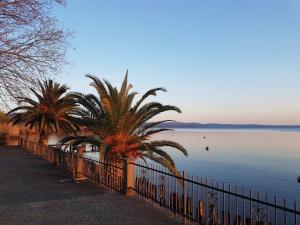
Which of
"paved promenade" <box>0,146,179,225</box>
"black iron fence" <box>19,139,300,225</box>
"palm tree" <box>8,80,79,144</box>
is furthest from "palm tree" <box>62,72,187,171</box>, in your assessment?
"palm tree" <box>8,80,79,144</box>

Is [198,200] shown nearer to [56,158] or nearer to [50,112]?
[56,158]

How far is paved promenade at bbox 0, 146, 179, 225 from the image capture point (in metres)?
8.49

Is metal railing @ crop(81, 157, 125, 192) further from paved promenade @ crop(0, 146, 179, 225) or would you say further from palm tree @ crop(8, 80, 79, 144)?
palm tree @ crop(8, 80, 79, 144)

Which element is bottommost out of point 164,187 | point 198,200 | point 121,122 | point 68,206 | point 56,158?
point 198,200

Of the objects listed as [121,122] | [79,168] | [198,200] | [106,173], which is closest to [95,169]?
[79,168]

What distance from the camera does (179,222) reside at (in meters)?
8.50

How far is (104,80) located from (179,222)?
10.2 meters

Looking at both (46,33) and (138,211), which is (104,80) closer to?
(46,33)

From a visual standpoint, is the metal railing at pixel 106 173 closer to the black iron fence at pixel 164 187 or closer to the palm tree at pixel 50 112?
the black iron fence at pixel 164 187

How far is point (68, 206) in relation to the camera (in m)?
9.97

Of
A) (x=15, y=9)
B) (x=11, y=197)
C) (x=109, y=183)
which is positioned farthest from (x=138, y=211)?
(x=15, y=9)

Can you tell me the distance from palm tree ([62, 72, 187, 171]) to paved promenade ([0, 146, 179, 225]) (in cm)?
332

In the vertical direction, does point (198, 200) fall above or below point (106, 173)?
below

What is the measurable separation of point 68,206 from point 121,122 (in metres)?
6.66
